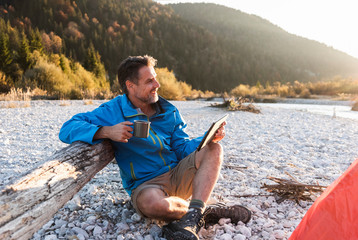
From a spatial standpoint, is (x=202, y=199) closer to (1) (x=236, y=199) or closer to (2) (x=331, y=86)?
(1) (x=236, y=199)

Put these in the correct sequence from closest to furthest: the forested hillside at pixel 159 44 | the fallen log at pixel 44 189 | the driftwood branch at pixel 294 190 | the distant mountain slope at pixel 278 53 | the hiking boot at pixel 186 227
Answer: the fallen log at pixel 44 189, the hiking boot at pixel 186 227, the driftwood branch at pixel 294 190, the forested hillside at pixel 159 44, the distant mountain slope at pixel 278 53

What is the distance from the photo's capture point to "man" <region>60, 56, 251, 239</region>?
1824 millimetres

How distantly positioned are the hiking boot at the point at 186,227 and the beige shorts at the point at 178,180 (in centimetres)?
33

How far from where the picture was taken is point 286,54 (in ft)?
183

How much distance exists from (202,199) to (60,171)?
90 cm

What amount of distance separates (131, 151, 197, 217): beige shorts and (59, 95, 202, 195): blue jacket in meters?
0.06

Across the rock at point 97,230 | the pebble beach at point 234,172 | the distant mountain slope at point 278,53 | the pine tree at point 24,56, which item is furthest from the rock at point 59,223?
the distant mountain slope at point 278,53

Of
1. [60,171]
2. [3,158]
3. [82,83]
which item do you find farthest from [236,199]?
[82,83]

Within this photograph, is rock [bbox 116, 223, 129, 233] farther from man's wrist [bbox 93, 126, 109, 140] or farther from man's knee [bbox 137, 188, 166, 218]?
man's wrist [bbox 93, 126, 109, 140]

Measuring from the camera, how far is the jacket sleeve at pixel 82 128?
6.15 ft

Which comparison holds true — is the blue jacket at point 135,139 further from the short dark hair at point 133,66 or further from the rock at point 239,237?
the rock at point 239,237

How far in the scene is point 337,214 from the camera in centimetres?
123

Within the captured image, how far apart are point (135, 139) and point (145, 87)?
1.48 ft

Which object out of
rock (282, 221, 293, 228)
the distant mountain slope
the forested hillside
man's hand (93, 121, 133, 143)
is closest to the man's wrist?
man's hand (93, 121, 133, 143)
